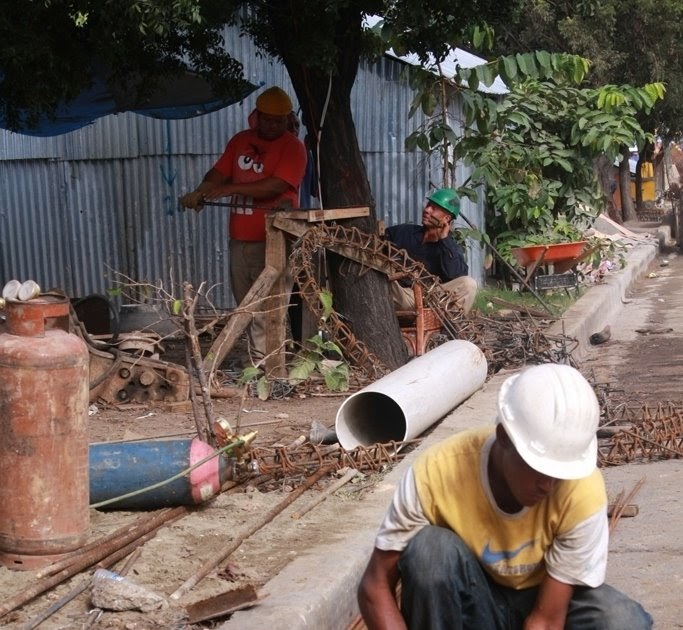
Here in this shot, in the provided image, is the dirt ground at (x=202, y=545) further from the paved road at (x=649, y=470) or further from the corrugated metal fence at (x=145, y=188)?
the corrugated metal fence at (x=145, y=188)

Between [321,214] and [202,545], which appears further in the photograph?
[321,214]

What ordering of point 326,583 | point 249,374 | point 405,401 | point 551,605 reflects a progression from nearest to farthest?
point 551,605 → point 326,583 → point 405,401 → point 249,374

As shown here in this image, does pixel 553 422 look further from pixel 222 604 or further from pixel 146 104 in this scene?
pixel 146 104

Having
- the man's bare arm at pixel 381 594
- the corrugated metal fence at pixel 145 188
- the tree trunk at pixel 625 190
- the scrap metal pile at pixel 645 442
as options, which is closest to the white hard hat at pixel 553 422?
the man's bare arm at pixel 381 594

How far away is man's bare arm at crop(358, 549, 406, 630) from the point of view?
3104mm

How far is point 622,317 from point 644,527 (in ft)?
29.6

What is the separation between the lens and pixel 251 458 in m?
5.30

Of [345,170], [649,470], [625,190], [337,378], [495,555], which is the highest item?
[345,170]

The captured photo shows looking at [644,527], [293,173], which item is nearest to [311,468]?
[644,527]

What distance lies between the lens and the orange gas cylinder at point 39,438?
4176 millimetres

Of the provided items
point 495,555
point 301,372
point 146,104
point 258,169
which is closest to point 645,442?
point 301,372

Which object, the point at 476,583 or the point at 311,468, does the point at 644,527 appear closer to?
the point at 311,468

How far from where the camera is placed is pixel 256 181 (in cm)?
848

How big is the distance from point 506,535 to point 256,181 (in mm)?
5699
